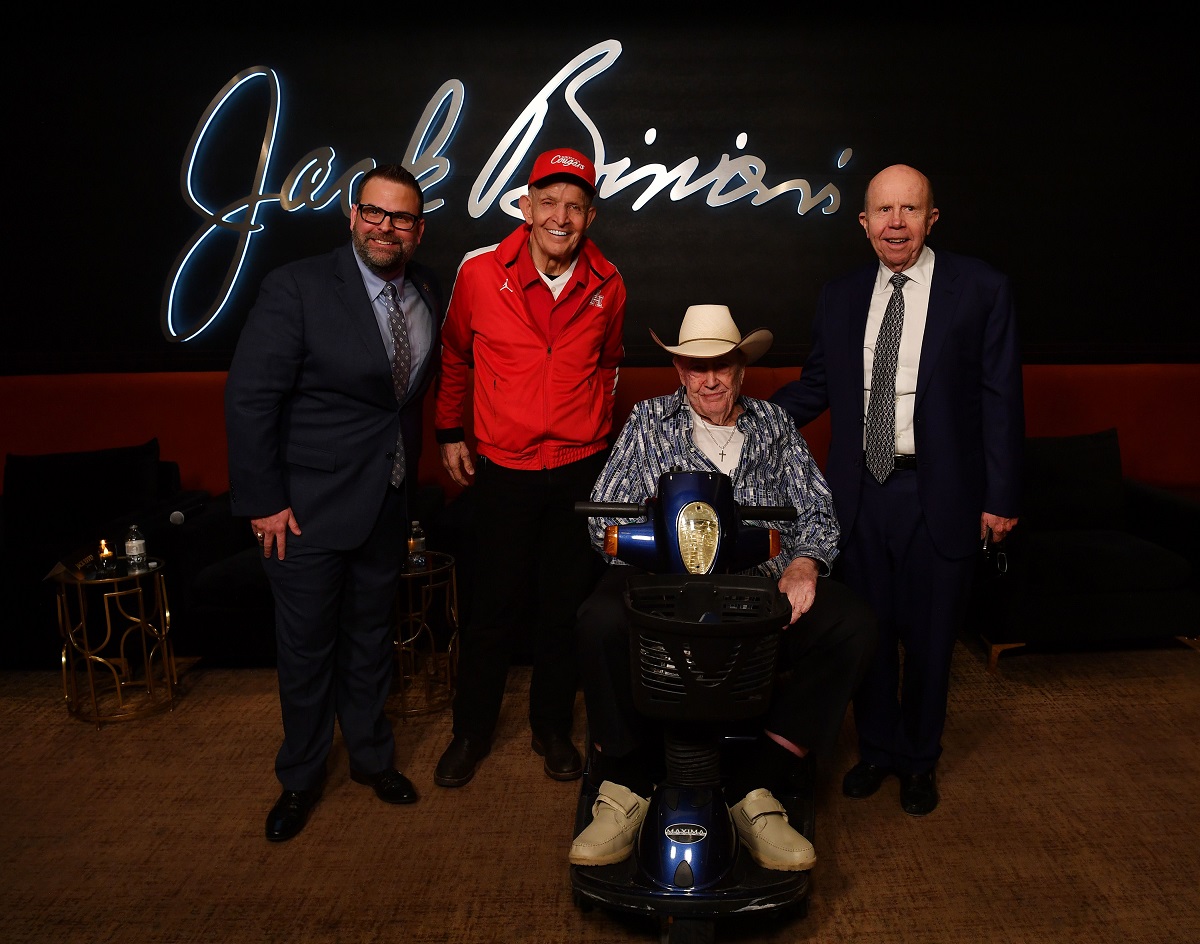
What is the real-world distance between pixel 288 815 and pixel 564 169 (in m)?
1.89

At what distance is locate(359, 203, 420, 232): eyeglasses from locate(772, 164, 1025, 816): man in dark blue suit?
47.1 inches

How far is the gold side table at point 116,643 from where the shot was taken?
3416 mm

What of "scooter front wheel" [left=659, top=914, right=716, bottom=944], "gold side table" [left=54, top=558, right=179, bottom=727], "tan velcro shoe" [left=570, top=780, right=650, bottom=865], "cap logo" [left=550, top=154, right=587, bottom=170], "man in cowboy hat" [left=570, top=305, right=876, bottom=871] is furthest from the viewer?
"gold side table" [left=54, top=558, right=179, bottom=727]

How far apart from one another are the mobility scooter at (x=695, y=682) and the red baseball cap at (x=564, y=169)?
96 cm

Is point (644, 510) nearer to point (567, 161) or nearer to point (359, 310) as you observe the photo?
point (359, 310)

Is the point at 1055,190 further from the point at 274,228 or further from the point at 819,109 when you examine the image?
the point at 274,228

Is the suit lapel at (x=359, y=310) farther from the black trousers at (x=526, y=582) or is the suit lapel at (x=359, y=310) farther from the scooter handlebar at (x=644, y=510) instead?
the scooter handlebar at (x=644, y=510)

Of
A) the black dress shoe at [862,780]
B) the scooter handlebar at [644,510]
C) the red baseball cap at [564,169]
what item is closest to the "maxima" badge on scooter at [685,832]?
the scooter handlebar at [644,510]

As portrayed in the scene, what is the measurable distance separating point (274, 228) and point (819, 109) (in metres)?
2.57

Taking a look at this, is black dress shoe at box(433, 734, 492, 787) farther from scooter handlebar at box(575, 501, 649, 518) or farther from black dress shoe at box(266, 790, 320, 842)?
scooter handlebar at box(575, 501, 649, 518)

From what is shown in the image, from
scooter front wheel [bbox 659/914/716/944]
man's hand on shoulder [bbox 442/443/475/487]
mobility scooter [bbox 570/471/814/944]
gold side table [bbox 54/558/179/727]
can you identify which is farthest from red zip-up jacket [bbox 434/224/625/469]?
gold side table [bbox 54/558/179/727]

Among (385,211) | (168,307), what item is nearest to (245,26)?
(168,307)

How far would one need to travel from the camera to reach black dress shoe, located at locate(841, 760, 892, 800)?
2875mm

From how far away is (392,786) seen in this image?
2.86m
